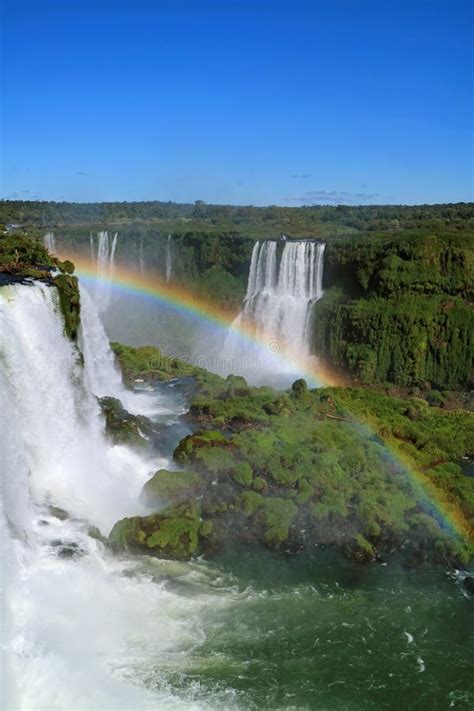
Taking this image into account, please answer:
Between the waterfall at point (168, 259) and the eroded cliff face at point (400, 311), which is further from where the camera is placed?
the waterfall at point (168, 259)

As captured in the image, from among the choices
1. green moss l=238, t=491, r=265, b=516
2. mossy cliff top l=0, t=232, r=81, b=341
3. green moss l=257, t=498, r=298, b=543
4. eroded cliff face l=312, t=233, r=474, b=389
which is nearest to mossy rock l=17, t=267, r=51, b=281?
mossy cliff top l=0, t=232, r=81, b=341

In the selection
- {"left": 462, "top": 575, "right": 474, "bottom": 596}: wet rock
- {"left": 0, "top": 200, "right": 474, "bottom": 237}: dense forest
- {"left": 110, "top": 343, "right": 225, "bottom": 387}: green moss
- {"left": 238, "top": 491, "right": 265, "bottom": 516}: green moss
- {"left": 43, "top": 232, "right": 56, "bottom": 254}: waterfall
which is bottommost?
{"left": 462, "top": 575, "right": 474, "bottom": 596}: wet rock

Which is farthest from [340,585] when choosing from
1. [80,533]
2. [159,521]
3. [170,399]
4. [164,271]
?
[164,271]

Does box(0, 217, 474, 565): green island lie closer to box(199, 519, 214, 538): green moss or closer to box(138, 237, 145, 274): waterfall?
box(199, 519, 214, 538): green moss

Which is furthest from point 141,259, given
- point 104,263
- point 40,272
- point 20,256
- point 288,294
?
point 40,272

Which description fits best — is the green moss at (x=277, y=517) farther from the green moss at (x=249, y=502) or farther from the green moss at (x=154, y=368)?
the green moss at (x=154, y=368)

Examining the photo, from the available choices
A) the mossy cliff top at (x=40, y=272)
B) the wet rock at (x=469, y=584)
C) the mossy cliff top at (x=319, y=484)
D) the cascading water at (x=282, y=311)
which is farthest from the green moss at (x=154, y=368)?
the wet rock at (x=469, y=584)
